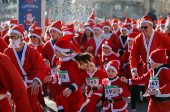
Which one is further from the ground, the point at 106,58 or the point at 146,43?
the point at 146,43

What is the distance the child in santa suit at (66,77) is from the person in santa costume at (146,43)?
1313mm

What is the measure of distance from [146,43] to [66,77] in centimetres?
191

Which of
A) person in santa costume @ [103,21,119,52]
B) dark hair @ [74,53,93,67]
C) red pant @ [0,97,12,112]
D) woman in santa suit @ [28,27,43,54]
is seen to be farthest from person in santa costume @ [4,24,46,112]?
person in santa costume @ [103,21,119,52]

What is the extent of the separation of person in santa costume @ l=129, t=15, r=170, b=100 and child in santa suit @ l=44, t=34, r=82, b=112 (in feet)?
4.31

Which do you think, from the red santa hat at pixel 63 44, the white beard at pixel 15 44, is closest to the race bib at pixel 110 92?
the red santa hat at pixel 63 44

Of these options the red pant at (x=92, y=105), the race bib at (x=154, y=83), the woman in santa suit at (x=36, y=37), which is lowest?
the red pant at (x=92, y=105)

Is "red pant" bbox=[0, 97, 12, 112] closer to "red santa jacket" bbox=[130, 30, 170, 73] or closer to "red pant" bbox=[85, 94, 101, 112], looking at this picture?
"red pant" bbox=[85, 94, 101, 112]

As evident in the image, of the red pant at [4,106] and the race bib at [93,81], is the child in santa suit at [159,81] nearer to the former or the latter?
the race bib at [93,81]

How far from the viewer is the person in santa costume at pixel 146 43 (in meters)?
5.17

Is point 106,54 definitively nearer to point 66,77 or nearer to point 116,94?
point 116,94

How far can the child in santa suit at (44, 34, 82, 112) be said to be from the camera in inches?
175

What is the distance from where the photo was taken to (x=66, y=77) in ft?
14.8

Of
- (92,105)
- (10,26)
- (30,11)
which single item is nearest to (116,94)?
(92,105)

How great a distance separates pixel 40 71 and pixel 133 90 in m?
2.49
